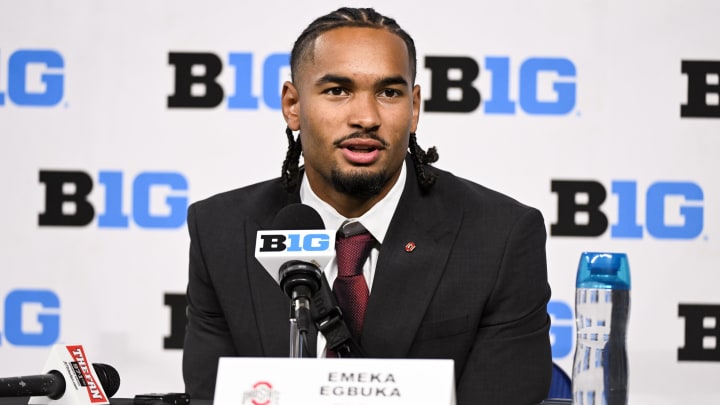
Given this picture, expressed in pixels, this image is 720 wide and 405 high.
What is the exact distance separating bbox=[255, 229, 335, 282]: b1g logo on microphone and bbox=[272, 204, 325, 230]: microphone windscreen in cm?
33

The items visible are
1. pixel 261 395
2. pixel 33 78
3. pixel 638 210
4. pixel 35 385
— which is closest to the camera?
pixel 261 395

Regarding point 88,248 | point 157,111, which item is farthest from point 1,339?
point 157,111

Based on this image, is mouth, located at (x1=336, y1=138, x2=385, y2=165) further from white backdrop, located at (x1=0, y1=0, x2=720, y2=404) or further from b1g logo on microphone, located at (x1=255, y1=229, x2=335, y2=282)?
white backdrop, located at (x1=0, y1=0, x2=720, y2=404)

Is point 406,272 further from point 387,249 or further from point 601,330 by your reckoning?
point 601,330

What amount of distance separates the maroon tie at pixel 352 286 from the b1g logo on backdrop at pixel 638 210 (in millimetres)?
1585

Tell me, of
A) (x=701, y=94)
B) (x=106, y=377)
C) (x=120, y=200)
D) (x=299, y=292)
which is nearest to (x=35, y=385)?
(x=106, y=377)

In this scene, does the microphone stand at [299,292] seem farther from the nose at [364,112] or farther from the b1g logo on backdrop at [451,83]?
the b1g logo on backdrop at [451,83]

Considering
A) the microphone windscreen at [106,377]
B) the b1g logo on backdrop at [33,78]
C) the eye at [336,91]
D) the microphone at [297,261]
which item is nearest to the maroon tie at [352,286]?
the eye at [336,91]

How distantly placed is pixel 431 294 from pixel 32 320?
2082 millimetres

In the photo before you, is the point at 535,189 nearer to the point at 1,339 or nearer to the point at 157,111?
the point at 157,111

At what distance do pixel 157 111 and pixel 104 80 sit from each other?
25cm

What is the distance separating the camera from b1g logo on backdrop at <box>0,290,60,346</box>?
388 cm

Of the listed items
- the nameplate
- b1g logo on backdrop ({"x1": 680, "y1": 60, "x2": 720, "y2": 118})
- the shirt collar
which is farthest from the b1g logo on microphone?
b1g logo on backdrop ({"x1": 680, "y1": 60, "x2": 720, "y2": 118})

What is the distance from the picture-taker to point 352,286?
239cm
